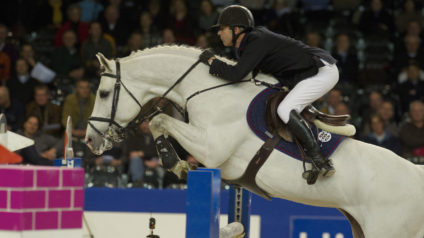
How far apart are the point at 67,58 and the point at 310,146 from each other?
6.75 meters

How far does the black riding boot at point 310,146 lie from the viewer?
5.47 meters

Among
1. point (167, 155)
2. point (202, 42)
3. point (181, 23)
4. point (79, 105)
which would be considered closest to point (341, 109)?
point (202, 42)

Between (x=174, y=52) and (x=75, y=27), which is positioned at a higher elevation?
(x=75, y=27)

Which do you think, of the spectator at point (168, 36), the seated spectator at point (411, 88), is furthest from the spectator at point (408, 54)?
the spectator at point (168, 36)

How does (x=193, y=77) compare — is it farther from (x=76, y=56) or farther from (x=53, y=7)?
(x=53, y=7)

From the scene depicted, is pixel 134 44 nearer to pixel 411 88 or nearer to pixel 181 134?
pixel 411 88

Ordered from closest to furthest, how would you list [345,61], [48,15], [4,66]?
[4,66] → [345,61] → [48,15]

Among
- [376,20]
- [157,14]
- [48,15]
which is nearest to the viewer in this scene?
[157,14]

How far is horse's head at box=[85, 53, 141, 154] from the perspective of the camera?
5750 millimetres

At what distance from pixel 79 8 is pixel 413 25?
564 centimetres

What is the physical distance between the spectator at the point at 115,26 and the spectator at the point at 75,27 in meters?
Answer: 0.36

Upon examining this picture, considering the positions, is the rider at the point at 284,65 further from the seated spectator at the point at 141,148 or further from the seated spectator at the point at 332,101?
the seated spectator at the point at 332,101

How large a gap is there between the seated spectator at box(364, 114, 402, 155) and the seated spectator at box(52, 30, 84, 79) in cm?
443

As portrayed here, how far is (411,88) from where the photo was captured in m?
11.3
